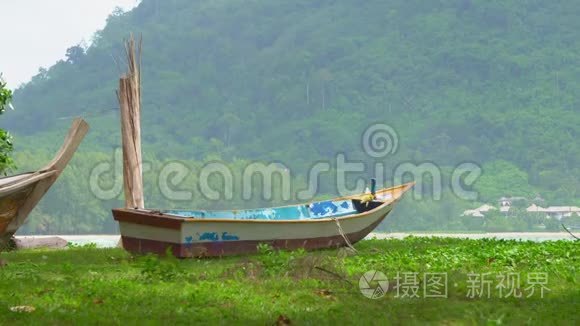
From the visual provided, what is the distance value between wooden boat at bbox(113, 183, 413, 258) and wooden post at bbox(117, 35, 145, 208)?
3.00 m

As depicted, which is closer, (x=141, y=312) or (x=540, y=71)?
(x=141, y=312)

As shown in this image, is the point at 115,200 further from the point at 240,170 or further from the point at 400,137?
the point at 400,137

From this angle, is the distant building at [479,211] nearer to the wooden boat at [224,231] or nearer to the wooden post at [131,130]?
the wooden post at [131,130]

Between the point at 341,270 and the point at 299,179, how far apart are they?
8662cm

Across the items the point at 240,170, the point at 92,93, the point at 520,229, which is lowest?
the point at 520,229

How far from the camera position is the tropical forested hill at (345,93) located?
10125cm

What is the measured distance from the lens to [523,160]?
10175 cm

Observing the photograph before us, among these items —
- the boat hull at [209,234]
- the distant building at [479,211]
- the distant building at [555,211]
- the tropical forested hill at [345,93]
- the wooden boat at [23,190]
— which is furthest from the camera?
the tropical forested hill at [345,93]

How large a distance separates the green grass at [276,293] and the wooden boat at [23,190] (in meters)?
0.72

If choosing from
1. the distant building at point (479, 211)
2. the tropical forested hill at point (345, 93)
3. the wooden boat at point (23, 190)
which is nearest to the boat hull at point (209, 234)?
the wooden boat at point (23, 190)

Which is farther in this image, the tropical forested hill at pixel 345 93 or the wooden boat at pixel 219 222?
the tropical forested hill at pixel 345 93

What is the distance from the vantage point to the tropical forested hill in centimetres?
10125

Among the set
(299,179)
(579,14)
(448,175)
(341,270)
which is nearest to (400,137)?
(448,175)

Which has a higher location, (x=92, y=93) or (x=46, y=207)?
(x=92, y=93)
